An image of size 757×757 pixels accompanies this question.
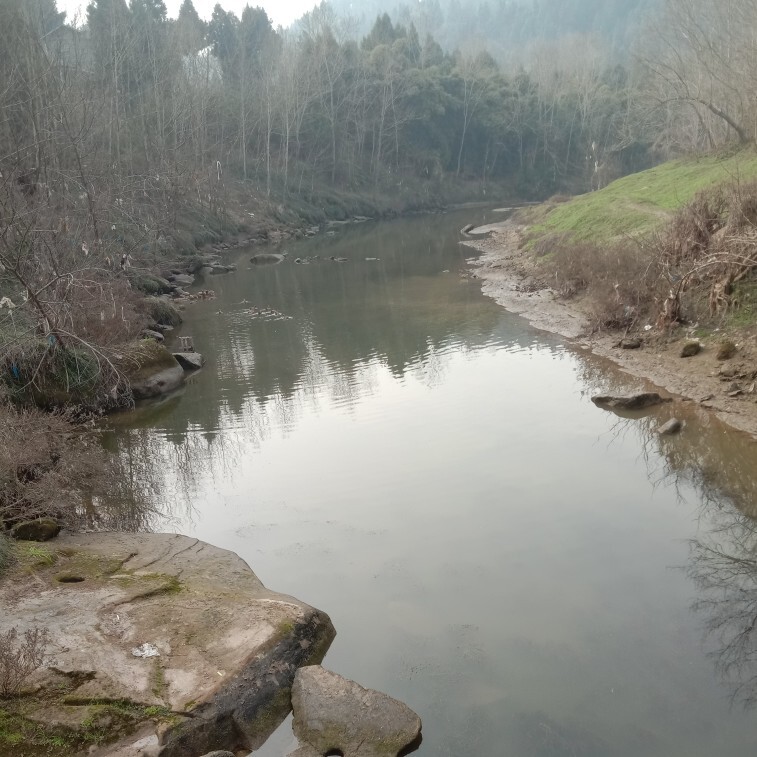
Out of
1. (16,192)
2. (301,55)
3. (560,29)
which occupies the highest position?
(560,29)

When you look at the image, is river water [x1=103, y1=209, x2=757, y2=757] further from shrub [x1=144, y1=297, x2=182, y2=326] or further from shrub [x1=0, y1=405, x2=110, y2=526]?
shrub [x1=144, y1=297, x2=182, y2=326]

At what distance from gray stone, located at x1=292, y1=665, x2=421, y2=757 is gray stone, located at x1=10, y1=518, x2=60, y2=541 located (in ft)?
14.2

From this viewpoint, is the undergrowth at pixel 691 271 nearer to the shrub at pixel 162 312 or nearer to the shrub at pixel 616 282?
the shrub at pixel 616 282

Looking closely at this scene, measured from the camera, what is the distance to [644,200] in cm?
2820

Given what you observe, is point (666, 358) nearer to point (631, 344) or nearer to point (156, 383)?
point (631, 344)

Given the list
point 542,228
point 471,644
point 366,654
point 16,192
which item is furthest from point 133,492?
point 542,228

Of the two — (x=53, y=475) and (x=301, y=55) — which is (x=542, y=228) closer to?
(x=53, y=475)

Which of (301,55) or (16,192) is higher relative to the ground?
(301,55)

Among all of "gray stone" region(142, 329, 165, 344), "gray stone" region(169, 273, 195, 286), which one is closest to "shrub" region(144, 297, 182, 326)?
"gray stone" region(142, 329, 165, 344)

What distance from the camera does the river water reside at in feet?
21.1

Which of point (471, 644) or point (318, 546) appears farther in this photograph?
point (318, 546)

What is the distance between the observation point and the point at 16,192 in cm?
1795

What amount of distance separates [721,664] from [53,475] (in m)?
8.18

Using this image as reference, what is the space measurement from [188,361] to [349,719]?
12976 millimetres
